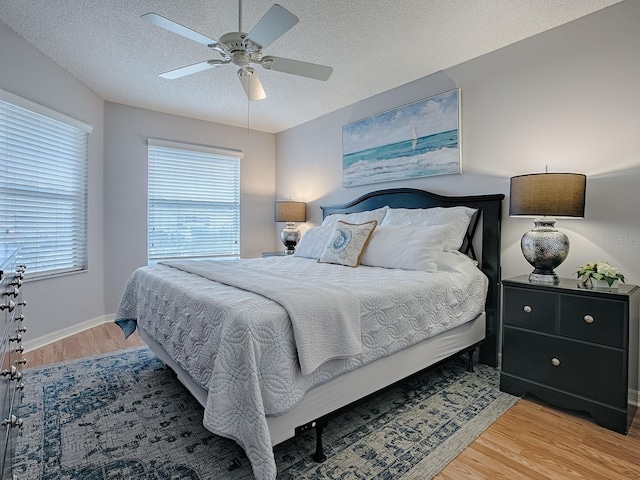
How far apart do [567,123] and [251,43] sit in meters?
2.22

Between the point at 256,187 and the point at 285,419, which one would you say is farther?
the point at 256,187

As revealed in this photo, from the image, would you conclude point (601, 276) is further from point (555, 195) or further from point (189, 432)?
point (189, 432)

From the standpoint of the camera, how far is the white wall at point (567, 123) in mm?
2191

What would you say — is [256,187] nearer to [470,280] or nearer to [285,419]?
[470,280]

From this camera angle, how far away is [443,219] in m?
2.84

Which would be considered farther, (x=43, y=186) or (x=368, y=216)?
(x=368, y=216)

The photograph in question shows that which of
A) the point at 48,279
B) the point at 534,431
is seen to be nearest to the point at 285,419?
the point at 534,431

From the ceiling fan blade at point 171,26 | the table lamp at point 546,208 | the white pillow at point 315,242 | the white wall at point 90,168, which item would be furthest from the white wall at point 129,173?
the table lamp at point 546,208

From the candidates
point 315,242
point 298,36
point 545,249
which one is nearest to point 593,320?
point 545,249

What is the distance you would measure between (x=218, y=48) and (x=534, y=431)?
2787mm

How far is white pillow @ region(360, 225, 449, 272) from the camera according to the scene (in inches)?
97.7

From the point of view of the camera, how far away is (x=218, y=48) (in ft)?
6.51

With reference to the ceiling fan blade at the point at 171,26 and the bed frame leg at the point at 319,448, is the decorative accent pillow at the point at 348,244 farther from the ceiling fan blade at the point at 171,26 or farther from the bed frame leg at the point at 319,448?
the ceiling fan blade at the point at 171,26

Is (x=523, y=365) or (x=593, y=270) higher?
(x=593, y=270)
